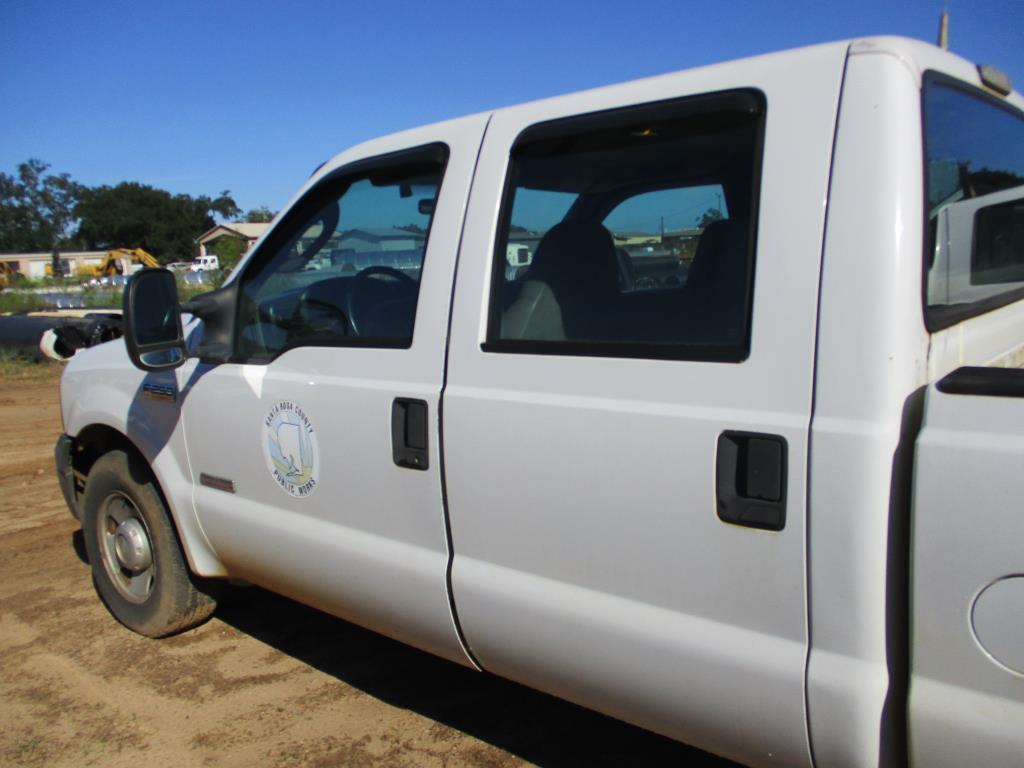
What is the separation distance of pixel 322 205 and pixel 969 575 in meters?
2.35

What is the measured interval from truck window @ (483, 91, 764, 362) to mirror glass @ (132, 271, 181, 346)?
1.31m

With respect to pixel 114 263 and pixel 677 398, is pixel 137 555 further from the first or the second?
pixel 114 263

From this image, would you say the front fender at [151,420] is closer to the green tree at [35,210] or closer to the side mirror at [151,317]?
the side mirror at [151,317]

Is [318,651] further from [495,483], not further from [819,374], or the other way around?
[819,374]

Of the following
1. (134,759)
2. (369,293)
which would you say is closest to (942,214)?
(369,293)

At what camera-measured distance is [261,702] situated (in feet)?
11.4

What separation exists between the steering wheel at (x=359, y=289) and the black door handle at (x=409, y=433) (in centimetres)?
44

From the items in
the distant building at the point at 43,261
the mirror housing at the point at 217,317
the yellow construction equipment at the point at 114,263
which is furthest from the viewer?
the distant building at the point at 43,261

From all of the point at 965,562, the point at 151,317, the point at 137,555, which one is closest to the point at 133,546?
the point at 137,555

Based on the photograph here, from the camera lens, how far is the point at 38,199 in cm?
10800

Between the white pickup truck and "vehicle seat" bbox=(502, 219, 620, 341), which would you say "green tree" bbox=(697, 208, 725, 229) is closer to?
the white pickup truck

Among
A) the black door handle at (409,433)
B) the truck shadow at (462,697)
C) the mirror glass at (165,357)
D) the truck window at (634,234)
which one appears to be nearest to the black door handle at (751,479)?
the truck window at (634,234)

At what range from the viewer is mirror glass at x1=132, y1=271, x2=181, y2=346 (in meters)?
3.07

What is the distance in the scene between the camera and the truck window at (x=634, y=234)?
2092 millimetres
